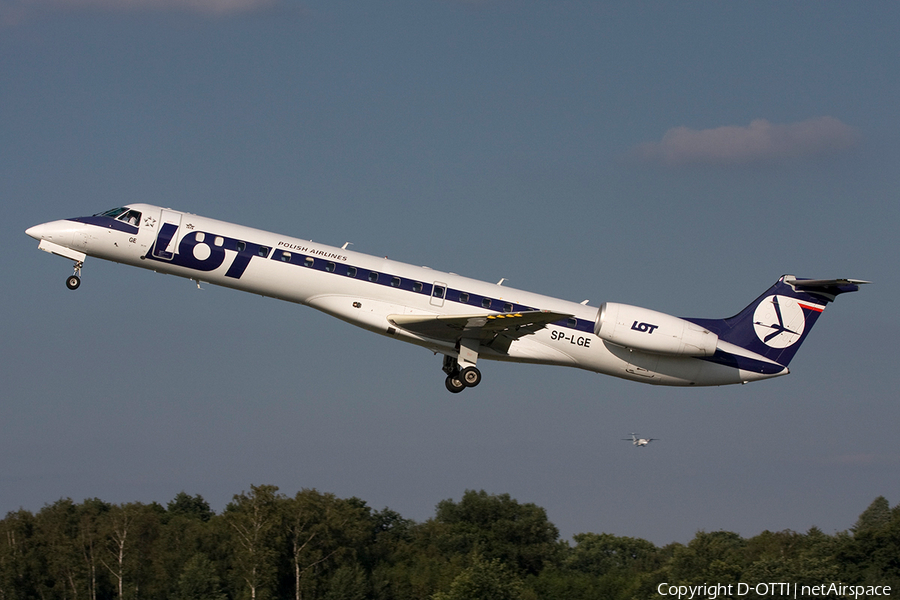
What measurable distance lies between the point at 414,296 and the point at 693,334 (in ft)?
26.1

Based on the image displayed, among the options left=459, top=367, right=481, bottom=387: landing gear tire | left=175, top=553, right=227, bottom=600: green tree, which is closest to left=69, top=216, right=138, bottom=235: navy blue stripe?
left=459, top=367, right=481, bottom=387: landing gear tire

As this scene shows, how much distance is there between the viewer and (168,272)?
90.0 feet

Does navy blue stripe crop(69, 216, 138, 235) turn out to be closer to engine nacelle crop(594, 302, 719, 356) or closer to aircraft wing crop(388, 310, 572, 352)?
aircraft wing crop(388, 310, 572, 352)

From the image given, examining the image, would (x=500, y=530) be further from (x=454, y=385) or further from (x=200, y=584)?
(x=454, y=385)

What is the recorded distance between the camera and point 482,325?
26.9 meters

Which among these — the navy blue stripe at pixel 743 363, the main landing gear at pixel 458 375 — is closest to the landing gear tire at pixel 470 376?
the main landing gear at pixel 458 375

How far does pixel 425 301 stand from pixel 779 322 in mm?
10820

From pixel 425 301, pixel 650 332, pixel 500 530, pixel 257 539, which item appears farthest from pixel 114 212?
pixel 500 530

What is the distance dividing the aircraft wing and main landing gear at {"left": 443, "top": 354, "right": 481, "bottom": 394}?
0.88 metres

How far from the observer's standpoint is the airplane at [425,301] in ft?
88.8

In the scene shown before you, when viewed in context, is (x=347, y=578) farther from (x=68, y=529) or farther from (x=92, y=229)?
(x=92, y=229)

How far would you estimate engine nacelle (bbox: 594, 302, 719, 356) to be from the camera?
28062 millimetres

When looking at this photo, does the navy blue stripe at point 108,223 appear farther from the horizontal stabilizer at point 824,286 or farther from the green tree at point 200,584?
the green tree at point 200,584

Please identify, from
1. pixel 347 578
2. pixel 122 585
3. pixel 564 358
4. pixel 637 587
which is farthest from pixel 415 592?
pixel 564 358
